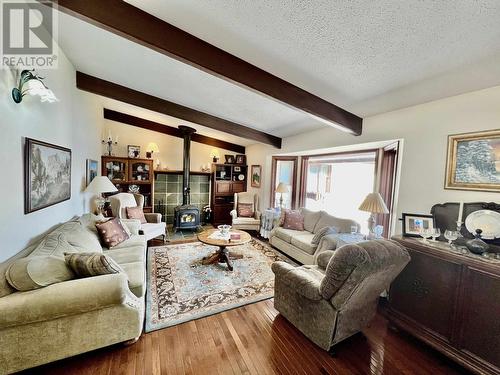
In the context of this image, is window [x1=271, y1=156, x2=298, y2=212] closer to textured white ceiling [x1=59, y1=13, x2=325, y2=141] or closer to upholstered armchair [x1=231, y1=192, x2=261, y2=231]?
upholstered armchair [x1=231, y1=192, x2=261, y2=231]

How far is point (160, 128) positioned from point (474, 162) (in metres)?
6.14

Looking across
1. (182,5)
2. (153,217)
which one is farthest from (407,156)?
(153,217)

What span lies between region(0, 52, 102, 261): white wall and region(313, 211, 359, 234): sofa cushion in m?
3.91

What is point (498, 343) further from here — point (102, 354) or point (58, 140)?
point (58, 140)

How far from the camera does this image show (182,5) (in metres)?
1.58

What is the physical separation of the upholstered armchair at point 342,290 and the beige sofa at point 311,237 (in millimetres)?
967

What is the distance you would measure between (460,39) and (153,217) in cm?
504

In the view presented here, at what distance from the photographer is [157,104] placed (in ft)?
12.3

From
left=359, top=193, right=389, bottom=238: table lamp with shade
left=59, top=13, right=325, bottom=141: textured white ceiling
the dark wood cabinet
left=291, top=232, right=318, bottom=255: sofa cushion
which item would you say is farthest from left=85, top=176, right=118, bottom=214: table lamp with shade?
left=359, top=193, right=389, bottom=238: table lamp with shade

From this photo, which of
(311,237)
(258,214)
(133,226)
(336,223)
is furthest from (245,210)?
(133,226)

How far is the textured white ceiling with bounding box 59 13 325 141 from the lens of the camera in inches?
88.7

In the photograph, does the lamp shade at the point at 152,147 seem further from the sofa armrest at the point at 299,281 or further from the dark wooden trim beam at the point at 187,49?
the sofa armrest at the point at 299,281

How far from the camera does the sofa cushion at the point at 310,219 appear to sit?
4.06 metres

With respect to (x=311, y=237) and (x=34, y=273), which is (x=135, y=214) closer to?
(x=34, y=273)
